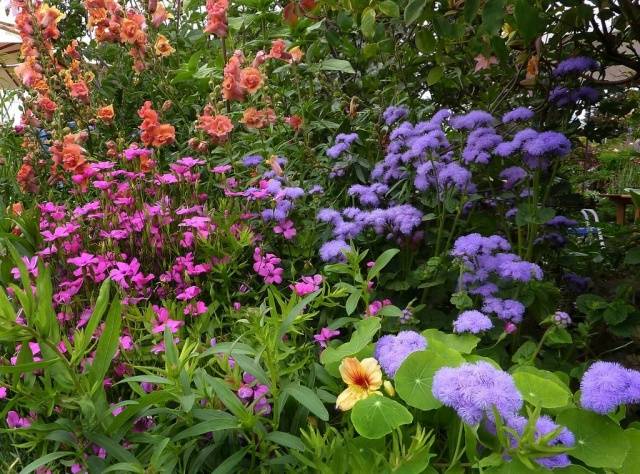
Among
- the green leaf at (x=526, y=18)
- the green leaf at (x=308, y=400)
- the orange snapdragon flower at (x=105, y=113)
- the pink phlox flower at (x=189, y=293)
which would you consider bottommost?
the green leaf at (x=308, y=400)

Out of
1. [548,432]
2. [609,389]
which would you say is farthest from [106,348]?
[609,389]

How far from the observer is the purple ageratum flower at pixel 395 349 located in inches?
47.7

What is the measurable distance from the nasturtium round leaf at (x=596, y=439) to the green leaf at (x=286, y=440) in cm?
49

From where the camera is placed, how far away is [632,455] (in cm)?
110

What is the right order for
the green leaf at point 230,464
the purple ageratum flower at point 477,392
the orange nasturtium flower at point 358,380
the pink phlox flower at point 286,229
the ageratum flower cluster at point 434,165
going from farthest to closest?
the pink phlox flower at point 286,229 → the ageratum flower cluster at point 434,165 → the orange nasturtium flower at point 358,380 → the green leaf at point 230,464 → the purple ageratum flower at point 477,392

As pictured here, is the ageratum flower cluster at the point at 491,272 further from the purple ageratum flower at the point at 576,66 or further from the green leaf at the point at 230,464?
the green leaf at the point at 230,464

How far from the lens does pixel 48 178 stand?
256 centimetres

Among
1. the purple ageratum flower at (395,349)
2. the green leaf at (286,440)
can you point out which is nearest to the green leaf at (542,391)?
the purple ageratum flower at (395,349)

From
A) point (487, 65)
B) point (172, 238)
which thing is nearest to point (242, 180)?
point (172, 238)

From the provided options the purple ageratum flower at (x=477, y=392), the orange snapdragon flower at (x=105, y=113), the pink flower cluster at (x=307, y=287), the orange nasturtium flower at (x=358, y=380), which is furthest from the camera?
the orange snapdragon flower at (x=105, y=113)

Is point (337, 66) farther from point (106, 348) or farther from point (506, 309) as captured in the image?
point (106, 348)

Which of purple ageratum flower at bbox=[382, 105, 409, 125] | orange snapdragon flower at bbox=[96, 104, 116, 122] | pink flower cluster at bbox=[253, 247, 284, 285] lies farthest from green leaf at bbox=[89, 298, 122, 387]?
orange snapdragon flower at bbox=[96, 104, 116, 122]

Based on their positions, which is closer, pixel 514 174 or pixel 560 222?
Result: pixel 514 174

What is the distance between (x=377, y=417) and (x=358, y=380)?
0.14 metres
